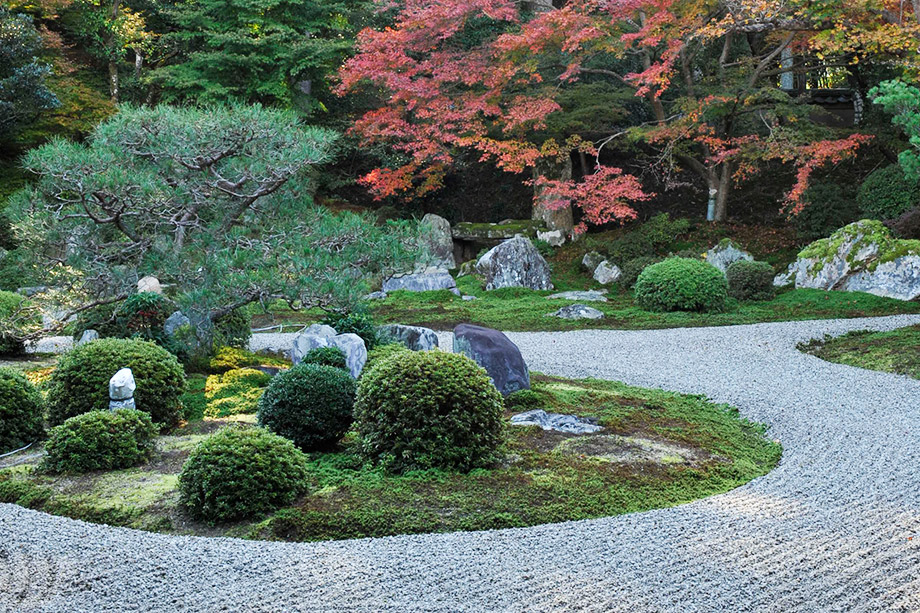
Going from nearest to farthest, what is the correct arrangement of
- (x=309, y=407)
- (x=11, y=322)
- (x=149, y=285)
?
(x=309, y=407) → (x=11, y=322) → (x=149, y=285)

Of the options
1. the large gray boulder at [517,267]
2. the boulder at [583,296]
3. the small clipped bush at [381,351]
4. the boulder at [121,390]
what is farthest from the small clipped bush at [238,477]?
the large gray boulder at [517,267]

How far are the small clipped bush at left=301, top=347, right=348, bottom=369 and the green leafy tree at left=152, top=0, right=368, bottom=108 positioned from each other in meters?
10.8

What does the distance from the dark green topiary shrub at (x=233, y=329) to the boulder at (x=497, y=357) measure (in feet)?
9.14

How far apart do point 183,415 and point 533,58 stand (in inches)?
438

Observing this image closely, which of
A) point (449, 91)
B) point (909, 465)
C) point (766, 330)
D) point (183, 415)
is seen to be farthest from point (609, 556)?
point (449, 91)

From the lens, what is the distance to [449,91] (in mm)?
16578

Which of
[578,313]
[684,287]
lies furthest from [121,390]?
[684,287]

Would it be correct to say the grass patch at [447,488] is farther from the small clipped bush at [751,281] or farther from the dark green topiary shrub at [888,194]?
the dark green topiary shrub at [888,194]

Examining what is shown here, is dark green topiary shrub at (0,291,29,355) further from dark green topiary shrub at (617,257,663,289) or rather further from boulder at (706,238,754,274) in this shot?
boulder at (706,238,754,274)

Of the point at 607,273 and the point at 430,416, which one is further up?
the point at 607,273

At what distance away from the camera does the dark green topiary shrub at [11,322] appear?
Answer: 26.8 ft

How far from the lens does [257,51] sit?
56.9 feet

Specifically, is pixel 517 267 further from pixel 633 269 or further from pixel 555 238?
pixel 555 238

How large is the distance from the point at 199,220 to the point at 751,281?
29.6ft
